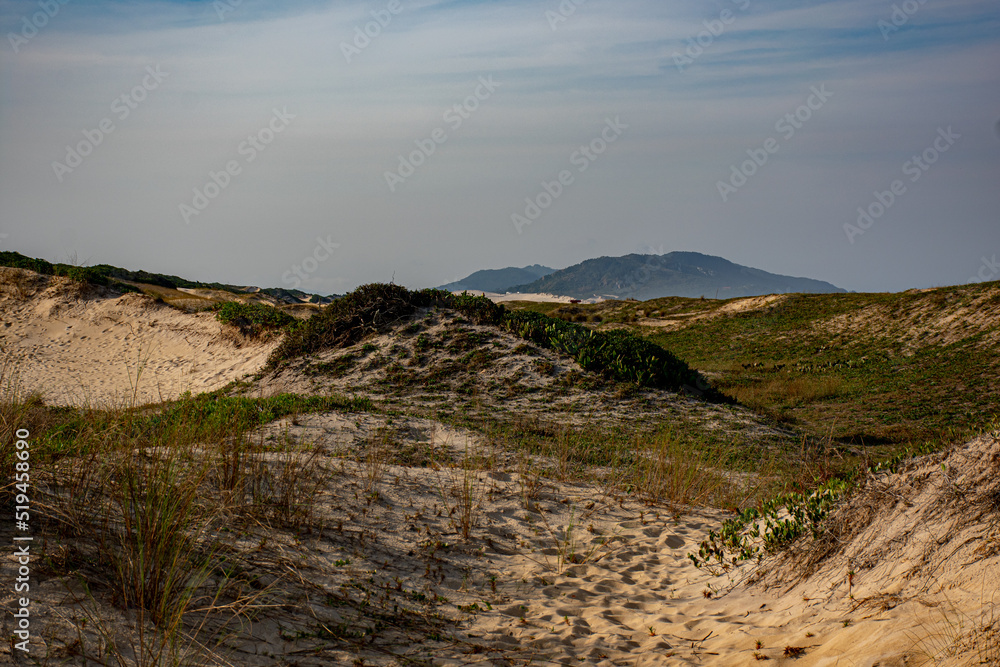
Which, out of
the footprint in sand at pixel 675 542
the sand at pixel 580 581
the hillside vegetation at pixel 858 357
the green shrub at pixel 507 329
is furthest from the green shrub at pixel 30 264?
the footprint in sand at pixel 675 542

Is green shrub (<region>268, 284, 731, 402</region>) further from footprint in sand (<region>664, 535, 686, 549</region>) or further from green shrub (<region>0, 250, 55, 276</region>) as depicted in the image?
green shrub (<region>0, 250, 55, 276</region>)

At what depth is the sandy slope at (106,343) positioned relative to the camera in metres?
19.1

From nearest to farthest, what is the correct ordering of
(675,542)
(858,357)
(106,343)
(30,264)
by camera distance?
(675,542) < (106,343) < (858,357) < (30,264)

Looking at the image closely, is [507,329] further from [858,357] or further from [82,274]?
[82,274]

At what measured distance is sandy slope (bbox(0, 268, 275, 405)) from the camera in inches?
752

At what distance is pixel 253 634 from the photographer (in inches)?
151

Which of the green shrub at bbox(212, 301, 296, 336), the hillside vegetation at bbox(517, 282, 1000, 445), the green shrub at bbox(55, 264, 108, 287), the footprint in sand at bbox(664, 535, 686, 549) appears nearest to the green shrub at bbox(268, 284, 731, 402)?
the green shrub at bbox(212, 301, 296, 336)

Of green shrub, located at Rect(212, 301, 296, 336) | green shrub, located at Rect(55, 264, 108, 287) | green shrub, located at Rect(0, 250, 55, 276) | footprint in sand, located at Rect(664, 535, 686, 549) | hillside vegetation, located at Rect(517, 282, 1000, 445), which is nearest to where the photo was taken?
footprint in sand, located at Rect(664, 535, 686, 549)

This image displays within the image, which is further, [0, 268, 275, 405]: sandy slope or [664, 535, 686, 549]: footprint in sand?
[0, 268, 275, 405]: sandy slope

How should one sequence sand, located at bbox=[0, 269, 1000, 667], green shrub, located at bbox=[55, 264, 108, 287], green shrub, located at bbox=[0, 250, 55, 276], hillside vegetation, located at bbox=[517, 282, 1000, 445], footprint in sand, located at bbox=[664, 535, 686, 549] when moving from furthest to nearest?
green shrub, located at bbox=[0, 250, 55, 276] → green shrub, located at bbox=[55, 264, 108, 287] → hillside vegetation, located at bbox=[517, 282, 1000, 445] → footprint in sand, located at bbox=[664, 535, 686, 549] → sand, located at bbox=[0, 269, 1000, 667]

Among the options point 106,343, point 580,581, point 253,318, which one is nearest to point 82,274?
point 106,343

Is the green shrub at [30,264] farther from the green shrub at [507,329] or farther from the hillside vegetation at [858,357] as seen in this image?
the hillside vegetation at [858,357]

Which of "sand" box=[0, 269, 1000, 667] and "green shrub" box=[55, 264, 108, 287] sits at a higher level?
"green shrub" box=[55, 264, 108, 287]

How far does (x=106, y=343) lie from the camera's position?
71.6 feet
